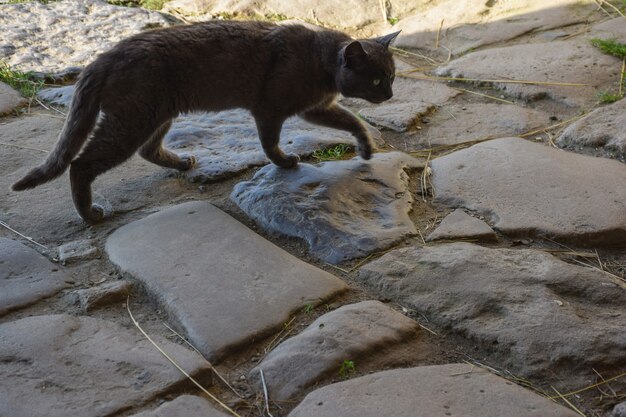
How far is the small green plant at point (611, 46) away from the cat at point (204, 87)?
1.47 m

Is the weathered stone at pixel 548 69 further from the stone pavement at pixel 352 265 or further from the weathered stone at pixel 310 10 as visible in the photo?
the weathered stone at pixel 310 10

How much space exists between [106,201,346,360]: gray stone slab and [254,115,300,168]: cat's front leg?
1.36 feet

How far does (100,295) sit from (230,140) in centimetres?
134

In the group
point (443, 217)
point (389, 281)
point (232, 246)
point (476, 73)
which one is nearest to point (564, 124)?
point (476, 73)

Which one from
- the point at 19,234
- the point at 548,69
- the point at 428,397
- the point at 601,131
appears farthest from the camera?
the point at 548,69

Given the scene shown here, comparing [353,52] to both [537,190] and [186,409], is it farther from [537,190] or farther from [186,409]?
[186,409]

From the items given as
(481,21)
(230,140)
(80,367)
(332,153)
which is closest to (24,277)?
(80,367)

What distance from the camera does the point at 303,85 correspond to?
10.1 feet

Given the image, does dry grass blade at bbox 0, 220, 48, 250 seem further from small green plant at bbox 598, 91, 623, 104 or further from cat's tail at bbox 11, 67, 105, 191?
small green plant at bbox 598, 91, 623, 104

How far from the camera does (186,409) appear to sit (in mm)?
1767

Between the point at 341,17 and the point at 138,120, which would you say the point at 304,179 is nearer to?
the point at 138,120

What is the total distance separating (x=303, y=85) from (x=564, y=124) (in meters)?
1.27

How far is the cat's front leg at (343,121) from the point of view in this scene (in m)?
3.12

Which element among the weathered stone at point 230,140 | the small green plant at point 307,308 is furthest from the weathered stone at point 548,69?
the small green plant at point 307,308
